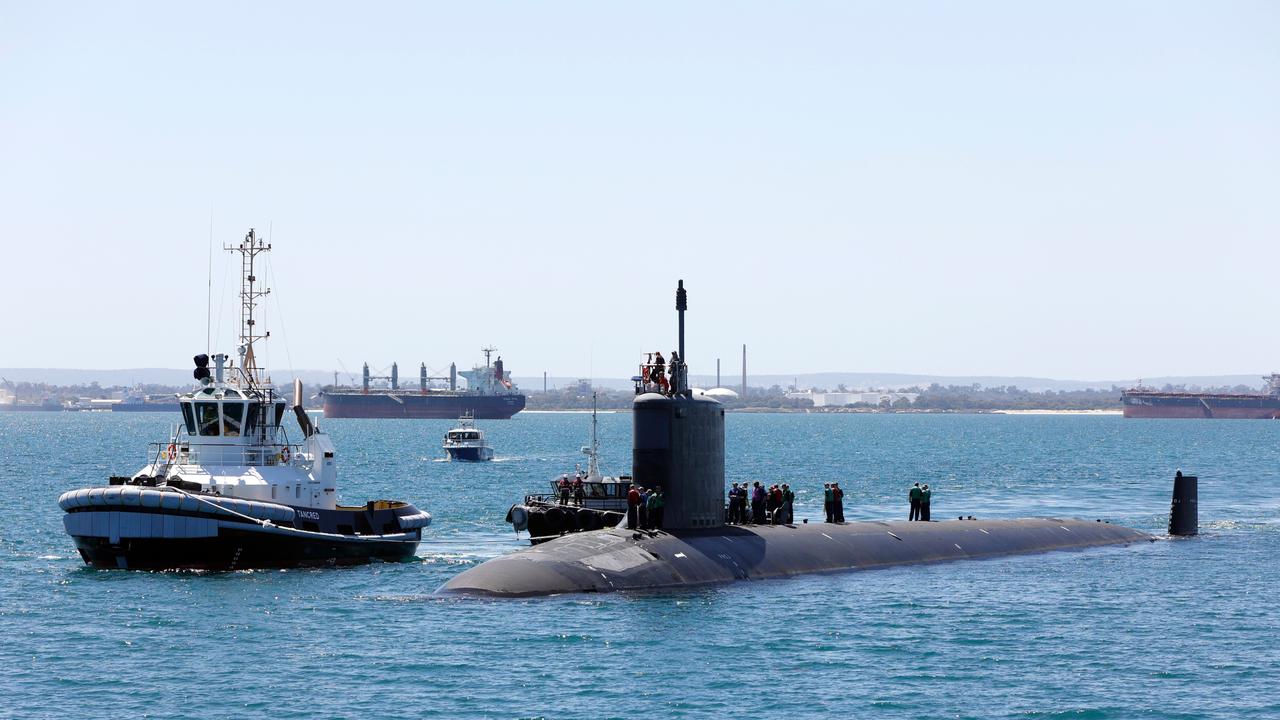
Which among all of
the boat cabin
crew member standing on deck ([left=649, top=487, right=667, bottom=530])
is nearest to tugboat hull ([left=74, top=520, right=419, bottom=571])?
the boat cabin

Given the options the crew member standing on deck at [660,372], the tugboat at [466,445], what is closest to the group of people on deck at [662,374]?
the crew member standing on deck at [660,372]

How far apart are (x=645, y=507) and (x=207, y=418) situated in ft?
50.6

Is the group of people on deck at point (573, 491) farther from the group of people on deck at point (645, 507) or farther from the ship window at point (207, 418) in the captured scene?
the ship window at point (207, 418)

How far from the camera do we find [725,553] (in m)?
40.8

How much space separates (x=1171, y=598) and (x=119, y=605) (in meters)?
27.3

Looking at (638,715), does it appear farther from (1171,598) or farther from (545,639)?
(1171,598)

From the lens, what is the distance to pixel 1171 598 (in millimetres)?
41531

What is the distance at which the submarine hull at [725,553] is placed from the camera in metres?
37.6

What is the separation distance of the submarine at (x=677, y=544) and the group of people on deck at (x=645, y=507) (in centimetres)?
23

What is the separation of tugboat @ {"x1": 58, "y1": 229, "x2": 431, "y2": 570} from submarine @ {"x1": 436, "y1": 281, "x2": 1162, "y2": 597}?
858 centimetres

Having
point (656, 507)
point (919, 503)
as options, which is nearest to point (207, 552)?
point (656, 507)

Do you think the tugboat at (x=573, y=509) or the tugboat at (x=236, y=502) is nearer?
the tugboat at (x=236, y=502)

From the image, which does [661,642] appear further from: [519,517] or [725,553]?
[519,517]

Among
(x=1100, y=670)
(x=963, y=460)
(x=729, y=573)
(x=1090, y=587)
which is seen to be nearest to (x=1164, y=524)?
(x=1090, y=587)
